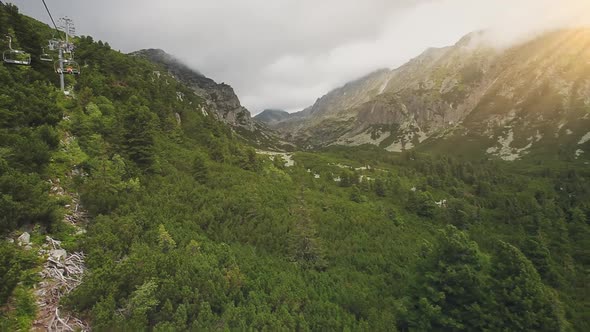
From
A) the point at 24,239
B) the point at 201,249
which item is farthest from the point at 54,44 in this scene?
the point at 201,249

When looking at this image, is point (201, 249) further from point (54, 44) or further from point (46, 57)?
point (46, 57)

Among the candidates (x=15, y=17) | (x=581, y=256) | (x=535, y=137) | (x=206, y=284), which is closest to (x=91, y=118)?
(x=15, y=17)

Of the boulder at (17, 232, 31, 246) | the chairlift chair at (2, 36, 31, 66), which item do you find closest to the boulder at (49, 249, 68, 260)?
the boulder at (17, 232, 31, 246)

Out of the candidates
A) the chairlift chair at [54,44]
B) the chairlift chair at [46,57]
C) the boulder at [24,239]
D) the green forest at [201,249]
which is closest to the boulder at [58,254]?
the green forest at [201,249]

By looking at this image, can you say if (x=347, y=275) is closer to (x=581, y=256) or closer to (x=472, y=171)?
(x=581, y=256)

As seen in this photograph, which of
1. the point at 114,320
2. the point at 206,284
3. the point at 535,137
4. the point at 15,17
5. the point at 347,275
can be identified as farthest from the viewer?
the point at 535,137

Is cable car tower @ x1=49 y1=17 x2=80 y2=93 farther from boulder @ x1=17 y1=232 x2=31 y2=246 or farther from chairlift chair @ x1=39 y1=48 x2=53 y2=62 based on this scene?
boulder @ x1=17 y1=232 x2=31 y2=246

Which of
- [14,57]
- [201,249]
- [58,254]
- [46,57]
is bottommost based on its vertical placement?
[201,249]
